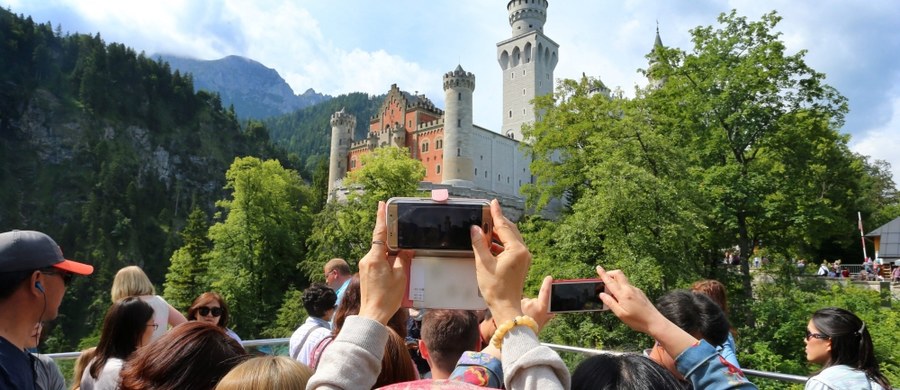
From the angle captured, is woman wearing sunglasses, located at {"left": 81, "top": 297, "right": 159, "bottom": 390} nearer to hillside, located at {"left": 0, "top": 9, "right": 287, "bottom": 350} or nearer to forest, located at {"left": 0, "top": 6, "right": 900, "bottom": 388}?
forest, located at {"left": 0, "top": 6, "right": 900, "bottom": 388}

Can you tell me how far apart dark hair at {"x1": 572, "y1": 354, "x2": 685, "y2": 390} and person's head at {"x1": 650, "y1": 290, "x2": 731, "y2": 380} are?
142 cm

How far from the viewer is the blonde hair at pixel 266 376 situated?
1730 millimetres

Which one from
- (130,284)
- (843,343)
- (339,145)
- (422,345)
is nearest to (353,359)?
(422,345)

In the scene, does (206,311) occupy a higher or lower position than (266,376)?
lower

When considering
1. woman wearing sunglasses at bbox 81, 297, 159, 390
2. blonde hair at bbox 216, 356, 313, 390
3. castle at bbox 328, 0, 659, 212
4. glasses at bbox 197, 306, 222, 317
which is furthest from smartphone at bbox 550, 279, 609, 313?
castle at bbox 328, 0, 659, 212

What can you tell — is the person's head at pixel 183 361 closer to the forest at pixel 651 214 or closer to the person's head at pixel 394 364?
the person's head at pixel 394 364

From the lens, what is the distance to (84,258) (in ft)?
194

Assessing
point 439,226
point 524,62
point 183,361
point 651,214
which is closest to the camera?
point 439,226

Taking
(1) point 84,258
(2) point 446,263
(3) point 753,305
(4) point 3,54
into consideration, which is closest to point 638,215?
(3) point 753,305

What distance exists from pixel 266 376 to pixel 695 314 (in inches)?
94.9

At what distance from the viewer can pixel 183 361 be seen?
2.10 m

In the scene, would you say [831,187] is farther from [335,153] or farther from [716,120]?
[335,153]

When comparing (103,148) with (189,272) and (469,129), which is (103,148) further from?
(469,129)

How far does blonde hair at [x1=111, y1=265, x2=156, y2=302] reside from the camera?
4391 mm
